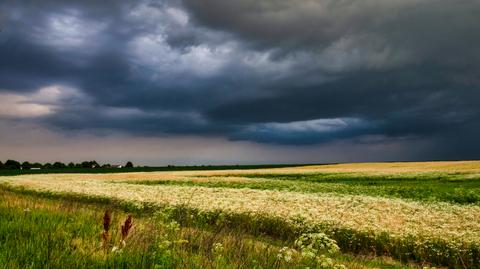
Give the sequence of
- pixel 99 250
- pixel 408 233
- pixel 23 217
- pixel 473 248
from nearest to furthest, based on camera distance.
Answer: pixel 99 250, pixel 23 217, pixel 473 248, pixel 408 233

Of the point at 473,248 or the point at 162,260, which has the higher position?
the point at 162,260

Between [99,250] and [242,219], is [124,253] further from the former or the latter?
[242,219]

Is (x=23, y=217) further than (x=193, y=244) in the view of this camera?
Yes

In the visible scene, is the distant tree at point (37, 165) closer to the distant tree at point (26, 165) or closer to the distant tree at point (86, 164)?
the distant tree at point (26, 165)

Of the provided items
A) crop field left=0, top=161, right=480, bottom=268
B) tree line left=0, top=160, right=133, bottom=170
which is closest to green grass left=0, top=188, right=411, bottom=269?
crop field left=0, top=161, right=480, bottom=268

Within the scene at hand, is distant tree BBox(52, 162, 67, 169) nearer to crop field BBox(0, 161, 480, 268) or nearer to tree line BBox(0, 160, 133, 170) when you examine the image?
tree line BBox(0, 160, 133, 170)

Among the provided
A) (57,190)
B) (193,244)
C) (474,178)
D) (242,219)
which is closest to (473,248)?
(242,219)

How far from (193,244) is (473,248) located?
10.2 m

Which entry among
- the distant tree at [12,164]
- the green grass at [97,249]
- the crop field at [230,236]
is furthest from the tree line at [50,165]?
the green grass at [97,249]

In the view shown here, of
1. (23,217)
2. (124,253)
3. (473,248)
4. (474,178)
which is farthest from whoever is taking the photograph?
(474,178)

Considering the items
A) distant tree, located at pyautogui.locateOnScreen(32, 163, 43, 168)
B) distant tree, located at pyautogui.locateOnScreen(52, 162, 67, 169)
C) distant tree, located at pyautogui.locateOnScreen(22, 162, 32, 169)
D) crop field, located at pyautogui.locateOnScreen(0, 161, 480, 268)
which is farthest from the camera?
distant tree, located at pyautogui.locateOnScreen(52, 162, 67, 169)

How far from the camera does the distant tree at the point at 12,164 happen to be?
124012 millimetres

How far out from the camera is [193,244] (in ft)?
24.6

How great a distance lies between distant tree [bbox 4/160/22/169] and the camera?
12401cm
